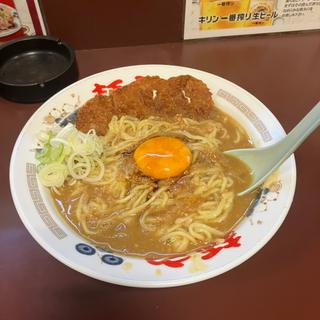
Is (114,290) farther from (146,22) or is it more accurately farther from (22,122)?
(146,22)

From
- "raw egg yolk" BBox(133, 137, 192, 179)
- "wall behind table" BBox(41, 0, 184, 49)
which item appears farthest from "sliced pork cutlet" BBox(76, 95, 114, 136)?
"wall behind table" BBox(41, 0, 184, 49)

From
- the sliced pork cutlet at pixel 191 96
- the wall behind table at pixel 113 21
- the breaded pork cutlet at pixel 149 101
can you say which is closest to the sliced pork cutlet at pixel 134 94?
the breaded pork cutlet at pixel 149 101

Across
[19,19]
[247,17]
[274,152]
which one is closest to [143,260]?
[274,152]

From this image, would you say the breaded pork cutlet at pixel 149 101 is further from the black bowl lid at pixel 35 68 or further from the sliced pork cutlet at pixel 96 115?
the black bowl lid at pixel 35 68

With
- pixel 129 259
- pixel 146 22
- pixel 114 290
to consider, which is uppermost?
pixel 146 22

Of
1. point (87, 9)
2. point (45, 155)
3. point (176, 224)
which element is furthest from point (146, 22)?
point (176, 224)

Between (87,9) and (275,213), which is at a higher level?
(87,9)

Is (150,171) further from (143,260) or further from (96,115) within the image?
(143,260)
